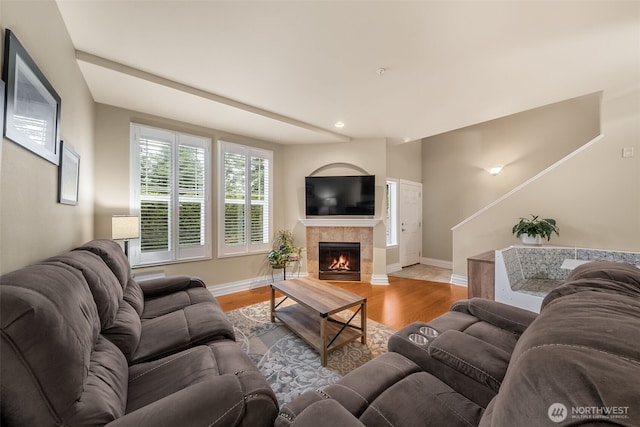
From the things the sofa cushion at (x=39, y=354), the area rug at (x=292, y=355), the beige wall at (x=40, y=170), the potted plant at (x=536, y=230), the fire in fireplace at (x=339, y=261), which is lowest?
the area rug at (x=292, y=355)

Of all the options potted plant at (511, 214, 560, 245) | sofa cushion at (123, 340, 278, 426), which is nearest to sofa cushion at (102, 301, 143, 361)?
sofa cushion at (123, 340, 278, 426)

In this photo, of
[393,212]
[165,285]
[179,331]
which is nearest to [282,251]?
[165,285]

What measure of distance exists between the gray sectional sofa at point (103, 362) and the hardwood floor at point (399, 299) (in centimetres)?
181

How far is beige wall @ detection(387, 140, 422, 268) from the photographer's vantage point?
16.9ft

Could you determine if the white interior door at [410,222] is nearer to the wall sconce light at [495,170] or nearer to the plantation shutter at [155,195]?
the wall sconce light at [495,170]

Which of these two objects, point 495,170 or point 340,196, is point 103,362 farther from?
point 495,170

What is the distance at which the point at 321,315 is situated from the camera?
199 centimetres

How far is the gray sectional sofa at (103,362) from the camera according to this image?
70 cm

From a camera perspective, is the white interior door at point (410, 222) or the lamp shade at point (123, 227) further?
the white interior door at point (410, 222)

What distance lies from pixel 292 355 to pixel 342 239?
2561 millimetres

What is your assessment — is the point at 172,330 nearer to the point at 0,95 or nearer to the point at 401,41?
the point at 0,95

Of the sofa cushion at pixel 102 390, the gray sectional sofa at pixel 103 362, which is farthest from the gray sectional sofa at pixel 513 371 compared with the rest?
the sofa cushion at pixel 102 390

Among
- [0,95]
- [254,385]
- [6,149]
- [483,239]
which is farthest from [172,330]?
[483,239]

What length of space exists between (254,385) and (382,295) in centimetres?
303
